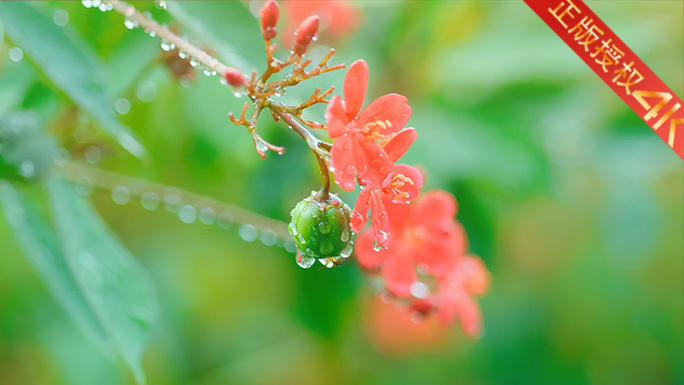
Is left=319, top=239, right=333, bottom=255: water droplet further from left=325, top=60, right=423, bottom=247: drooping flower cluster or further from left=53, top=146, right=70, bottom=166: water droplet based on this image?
left=53, top=146, right=70, bottom=166: water droplet

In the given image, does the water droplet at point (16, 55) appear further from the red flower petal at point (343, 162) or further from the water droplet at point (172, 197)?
the red flower petal at point (343, 162)

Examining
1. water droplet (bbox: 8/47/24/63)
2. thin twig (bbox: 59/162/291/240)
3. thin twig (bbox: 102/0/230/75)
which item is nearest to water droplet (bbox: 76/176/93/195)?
thin twig (bbox: 59/162/291/240)

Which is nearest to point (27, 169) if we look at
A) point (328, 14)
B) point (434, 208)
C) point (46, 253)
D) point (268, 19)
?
point (46, 253)

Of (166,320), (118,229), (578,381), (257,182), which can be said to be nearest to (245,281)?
(166,320)

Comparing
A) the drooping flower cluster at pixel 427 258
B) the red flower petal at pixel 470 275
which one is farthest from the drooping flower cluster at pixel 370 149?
the red flower petal at pixel 470 275

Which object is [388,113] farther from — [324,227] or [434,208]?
[434,208]
